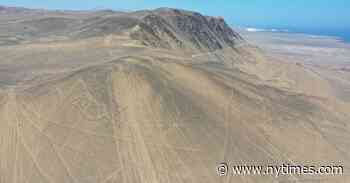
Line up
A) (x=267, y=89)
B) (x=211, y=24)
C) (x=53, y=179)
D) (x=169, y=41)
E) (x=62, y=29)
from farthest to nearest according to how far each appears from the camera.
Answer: (x=211, y=24), (x=62, y=29), (x=169, y=41), (x=267, y=89), (x=53, y=179)

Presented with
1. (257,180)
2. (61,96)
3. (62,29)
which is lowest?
(257,180)

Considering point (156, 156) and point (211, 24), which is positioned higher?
point (211, 24)

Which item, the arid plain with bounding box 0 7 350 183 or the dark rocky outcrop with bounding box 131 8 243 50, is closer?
the arid plain with bounding box 0 7 350 183

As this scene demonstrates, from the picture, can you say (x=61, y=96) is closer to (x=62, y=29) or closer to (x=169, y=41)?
(x=169, y=41)

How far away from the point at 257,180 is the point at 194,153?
10.3 ft

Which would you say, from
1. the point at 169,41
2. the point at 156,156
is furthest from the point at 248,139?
the point at 169,41

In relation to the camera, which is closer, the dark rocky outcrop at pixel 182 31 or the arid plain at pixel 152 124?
the arid plain at pixel 152 124

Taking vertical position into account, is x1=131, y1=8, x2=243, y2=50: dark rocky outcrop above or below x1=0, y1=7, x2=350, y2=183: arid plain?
above

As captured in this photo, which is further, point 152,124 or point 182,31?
point 182,31

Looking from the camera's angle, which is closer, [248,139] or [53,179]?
[53,179]

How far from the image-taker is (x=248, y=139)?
21672 millimetres

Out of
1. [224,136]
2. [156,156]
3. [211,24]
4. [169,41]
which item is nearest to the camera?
[156,156]

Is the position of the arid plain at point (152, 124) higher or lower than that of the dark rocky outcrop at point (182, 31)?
lower

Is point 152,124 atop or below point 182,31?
below
